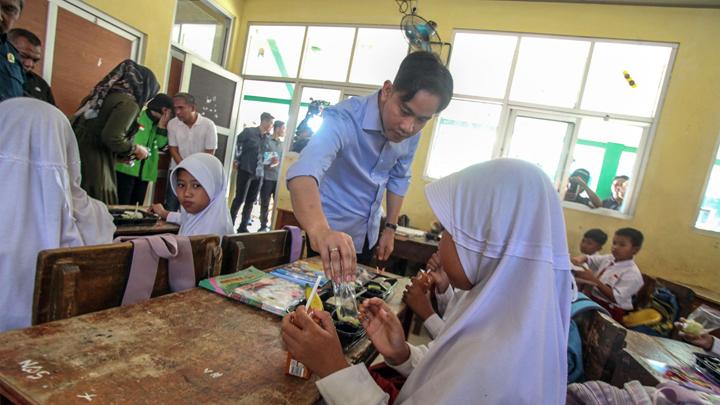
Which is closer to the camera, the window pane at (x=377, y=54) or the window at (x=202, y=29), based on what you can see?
the window at (x=202, y=29)

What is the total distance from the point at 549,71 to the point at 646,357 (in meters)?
3.96

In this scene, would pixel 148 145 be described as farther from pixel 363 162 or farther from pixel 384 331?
pixel 384 331

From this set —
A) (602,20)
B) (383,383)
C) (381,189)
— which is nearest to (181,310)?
(383,383)

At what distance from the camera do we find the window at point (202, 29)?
473 cm

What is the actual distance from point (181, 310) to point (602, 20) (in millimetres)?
5236

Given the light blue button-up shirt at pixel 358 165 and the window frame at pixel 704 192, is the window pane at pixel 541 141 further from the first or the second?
the light blue button-up shirt at pixel 358 165

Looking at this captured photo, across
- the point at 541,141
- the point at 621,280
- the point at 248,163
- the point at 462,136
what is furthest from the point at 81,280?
the point at 541,141

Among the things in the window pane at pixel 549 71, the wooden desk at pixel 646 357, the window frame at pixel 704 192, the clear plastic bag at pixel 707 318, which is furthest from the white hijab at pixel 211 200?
the window frame at pixel 704 192

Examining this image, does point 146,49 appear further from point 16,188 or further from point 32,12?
point 16,188

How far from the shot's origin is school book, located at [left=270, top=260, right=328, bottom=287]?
1.35 metres

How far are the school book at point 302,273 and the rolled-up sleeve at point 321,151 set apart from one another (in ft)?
1.26

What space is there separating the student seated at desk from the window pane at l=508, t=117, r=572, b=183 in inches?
158

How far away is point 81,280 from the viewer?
847mm

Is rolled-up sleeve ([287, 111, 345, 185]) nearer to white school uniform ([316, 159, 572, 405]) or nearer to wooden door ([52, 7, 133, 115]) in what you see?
white school uniform ([316, 159, 572, 405])
